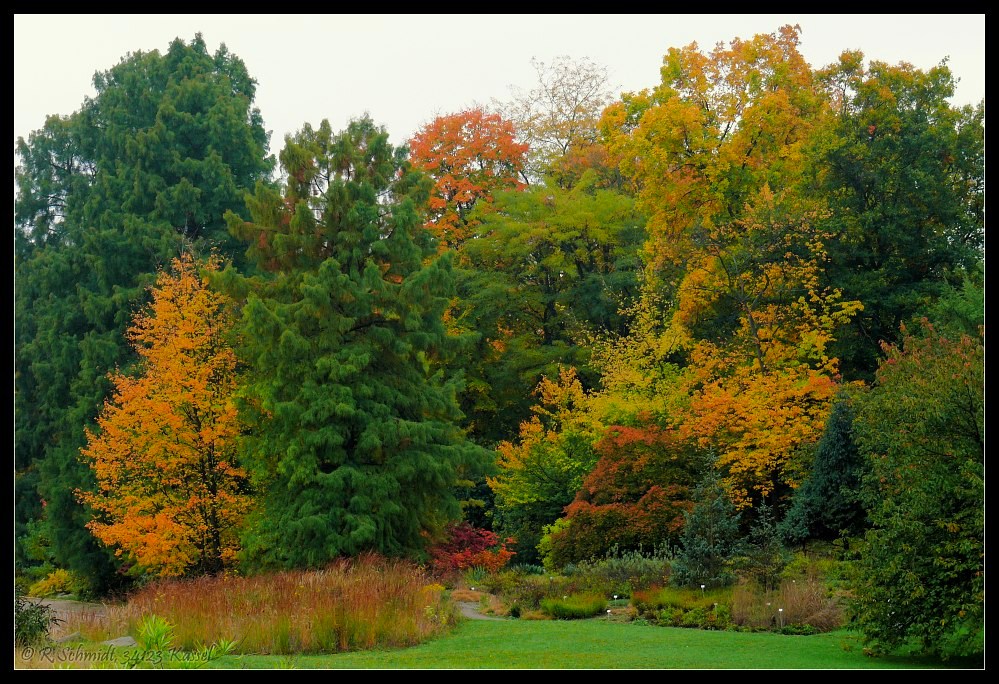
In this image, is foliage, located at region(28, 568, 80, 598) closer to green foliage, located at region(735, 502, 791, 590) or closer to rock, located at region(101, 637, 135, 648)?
rock, located at region(101, 637, 135, 648)

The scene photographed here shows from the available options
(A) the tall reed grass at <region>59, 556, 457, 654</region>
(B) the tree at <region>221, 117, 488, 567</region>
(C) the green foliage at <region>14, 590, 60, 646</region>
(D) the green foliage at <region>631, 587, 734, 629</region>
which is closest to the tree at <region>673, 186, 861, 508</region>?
(D) the green foliage at <region>631, 587, 734, 629</region>

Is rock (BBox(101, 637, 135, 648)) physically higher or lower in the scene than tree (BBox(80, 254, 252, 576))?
lower

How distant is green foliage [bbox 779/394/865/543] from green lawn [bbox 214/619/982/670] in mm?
4961

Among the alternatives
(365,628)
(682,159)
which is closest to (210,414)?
(365,628)

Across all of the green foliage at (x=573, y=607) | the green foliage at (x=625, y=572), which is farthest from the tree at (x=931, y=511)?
the green foliage at (x=625, y=572)

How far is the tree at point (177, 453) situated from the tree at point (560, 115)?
14.0 m

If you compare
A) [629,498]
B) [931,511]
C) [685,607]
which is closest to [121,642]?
[685,607]

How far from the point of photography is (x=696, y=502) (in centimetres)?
1942

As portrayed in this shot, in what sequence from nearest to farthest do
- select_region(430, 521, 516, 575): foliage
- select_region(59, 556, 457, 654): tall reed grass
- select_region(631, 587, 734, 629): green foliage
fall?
select_region(59, 556, 457, 654): tall reed grass, select_region(631, 587, 734, 629): green foliage, select_region(430, 521, 516, 575): foliage

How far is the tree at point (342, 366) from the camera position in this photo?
1992cm

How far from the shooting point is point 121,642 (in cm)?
1290

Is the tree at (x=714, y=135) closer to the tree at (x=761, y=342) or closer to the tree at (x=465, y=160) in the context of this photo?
the tree at (x=761, y=342)

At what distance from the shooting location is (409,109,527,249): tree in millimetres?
31469
